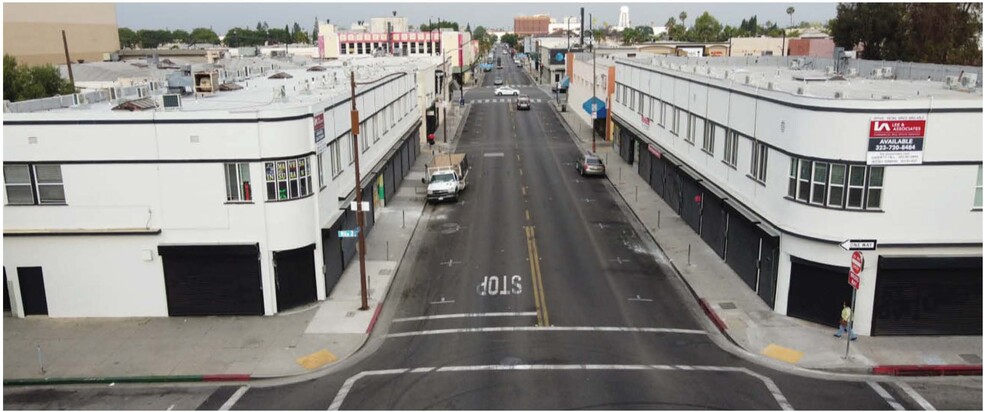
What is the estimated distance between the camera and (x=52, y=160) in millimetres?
21578

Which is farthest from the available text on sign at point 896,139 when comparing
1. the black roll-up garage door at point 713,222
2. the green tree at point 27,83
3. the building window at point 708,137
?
the green tree at point 27,83

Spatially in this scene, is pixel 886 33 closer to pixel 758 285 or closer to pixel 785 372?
pixel 758 285

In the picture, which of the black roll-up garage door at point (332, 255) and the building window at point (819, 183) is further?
the black roll-up garage door at point (332, 255)

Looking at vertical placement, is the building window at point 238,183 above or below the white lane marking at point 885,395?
above

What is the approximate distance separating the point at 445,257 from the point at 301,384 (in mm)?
11968

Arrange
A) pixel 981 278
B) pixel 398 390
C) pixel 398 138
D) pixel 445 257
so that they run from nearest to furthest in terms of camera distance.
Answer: pixel 398 390
pixel 981 278
pixel 445 257
pixel 398 138

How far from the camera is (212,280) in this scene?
22609 millimetres

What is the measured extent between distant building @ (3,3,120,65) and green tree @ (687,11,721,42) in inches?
5122

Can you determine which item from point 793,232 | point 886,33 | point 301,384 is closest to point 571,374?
point 301,384

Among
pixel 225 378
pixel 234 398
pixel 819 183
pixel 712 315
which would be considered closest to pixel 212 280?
pixel 225 378

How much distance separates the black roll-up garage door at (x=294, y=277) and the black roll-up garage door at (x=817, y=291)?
49.8 feet

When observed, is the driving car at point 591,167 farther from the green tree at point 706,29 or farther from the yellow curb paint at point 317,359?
the green tree at point 706,29

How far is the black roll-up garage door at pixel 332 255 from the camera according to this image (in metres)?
24.1

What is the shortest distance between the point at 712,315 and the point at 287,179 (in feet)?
45.5
